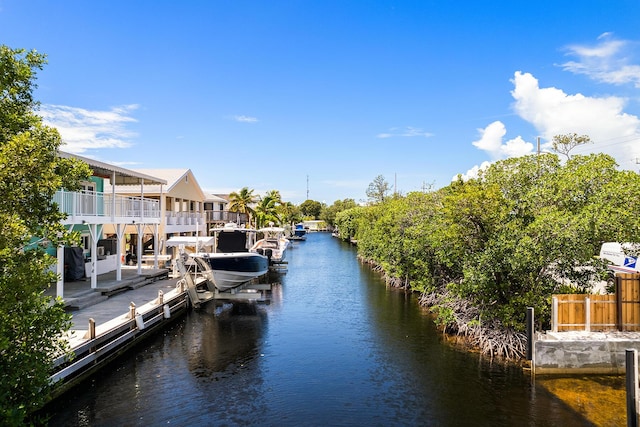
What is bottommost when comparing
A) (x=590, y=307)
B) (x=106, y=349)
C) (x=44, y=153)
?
(x=106, y=349)

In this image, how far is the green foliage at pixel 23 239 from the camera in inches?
215

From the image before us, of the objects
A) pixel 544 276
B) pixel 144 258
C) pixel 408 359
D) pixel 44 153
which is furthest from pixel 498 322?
pixel 144 258

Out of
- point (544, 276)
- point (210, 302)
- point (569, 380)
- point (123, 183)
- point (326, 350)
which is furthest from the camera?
point (123, 183)

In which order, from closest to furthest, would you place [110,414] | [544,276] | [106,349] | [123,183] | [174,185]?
[110,414]
[106,349]
[544,276]
[123,183]
[174,185]

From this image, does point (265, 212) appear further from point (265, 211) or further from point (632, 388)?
point (632, 388)

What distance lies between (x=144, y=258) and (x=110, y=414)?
19833mm

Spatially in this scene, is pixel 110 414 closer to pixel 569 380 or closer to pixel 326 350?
pixel 326 350

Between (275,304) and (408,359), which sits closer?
(408,359)

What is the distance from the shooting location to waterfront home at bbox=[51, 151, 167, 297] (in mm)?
16984

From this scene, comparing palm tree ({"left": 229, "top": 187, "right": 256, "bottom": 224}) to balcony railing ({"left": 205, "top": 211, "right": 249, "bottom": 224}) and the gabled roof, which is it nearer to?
balcony railing ({"left": 205, "top": 211, "right": 249, "bottom": 224})

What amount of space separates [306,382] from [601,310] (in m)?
9.70

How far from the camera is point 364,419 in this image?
11164 mm

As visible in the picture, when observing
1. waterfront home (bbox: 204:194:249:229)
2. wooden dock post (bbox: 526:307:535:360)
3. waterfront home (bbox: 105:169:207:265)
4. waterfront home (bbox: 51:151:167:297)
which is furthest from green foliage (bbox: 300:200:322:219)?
wooden dock post (bbox: 526:307:535:360)

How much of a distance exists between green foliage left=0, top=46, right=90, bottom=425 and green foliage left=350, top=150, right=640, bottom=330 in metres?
12.4
